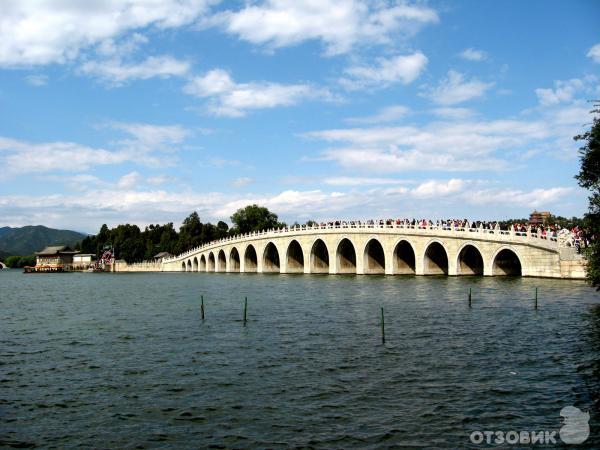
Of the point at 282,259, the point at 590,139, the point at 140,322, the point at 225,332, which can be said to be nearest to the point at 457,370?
the point at 225,332

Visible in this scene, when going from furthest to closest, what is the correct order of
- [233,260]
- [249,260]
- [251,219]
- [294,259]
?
[251,219], [233,260], [249,260], [294,259]

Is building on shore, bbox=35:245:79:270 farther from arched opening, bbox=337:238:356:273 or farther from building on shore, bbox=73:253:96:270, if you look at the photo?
arched opening, bbox=337:238:356:273

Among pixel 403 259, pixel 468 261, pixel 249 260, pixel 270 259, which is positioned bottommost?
pixel 468 261

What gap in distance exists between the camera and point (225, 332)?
2473 centimetres

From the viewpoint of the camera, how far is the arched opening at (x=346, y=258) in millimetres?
67625

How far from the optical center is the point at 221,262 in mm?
108938

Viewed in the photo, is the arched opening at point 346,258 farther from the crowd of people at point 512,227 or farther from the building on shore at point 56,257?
the building on shore at point 56,257

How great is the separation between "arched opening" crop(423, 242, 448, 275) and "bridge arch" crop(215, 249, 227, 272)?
5846 centimetres

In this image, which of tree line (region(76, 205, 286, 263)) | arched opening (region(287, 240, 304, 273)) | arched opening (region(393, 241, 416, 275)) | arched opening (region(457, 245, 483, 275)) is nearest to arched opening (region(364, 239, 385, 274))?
arched opening (region(393, 241, 416, 275))

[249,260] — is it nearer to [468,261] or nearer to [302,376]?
[468,261]

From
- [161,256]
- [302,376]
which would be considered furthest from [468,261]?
[161,256]

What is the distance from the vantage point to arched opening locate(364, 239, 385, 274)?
62000mm

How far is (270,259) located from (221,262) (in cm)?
2166

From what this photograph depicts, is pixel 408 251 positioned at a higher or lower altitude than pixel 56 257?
lower
